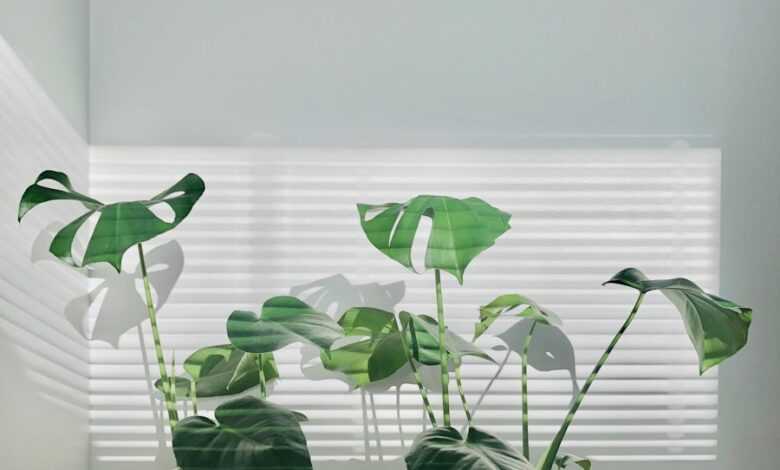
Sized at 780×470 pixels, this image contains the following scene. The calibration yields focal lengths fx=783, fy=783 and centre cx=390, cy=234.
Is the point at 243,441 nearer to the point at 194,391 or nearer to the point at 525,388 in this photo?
the point at 194,391

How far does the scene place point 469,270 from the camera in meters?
1.50

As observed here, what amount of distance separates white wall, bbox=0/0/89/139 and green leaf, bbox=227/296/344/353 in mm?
528

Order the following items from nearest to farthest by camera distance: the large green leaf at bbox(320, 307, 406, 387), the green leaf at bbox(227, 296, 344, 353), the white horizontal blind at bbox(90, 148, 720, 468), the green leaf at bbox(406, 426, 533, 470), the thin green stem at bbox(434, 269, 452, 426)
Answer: the green leaf at bbox(406, 426, 533, 470) → the green leaf at bbox(227, 296, 344, 353) → the thin green stem at bbox(434, 269, 452, 426) → the large green leaf at bbox(320, 307, 406, 387) → the white horizontal blind at bbox(90, 148, 720, 468)

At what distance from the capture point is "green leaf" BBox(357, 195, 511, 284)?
1.12 metres

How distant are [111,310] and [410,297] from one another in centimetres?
56

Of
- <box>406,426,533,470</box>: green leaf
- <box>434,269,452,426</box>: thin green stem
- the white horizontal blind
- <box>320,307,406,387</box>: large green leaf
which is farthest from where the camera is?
the white horizontal blind

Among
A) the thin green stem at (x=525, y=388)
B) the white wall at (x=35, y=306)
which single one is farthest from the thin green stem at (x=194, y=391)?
the thin green stem at (x=525, y=388)

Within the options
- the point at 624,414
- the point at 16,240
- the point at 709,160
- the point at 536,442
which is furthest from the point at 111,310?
the point at 709,160

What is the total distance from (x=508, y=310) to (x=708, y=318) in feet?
1.18

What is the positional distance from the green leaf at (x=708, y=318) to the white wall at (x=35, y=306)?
2.91 ft

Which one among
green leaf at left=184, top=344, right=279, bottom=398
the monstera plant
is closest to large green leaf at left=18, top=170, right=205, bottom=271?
the monstera plant

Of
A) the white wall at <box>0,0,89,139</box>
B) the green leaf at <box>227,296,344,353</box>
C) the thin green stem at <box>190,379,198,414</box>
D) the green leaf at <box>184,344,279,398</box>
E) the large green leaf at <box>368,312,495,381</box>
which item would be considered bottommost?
the thin green stem at <box>190,379,198,414</box>

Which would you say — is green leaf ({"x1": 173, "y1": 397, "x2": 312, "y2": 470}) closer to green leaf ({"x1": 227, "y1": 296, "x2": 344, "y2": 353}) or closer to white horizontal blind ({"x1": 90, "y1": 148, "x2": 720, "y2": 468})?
green leaf ({"x1": 227, "y1": 296, "x2": 344, "y2": 353})

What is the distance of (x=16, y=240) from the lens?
3.95 ft
